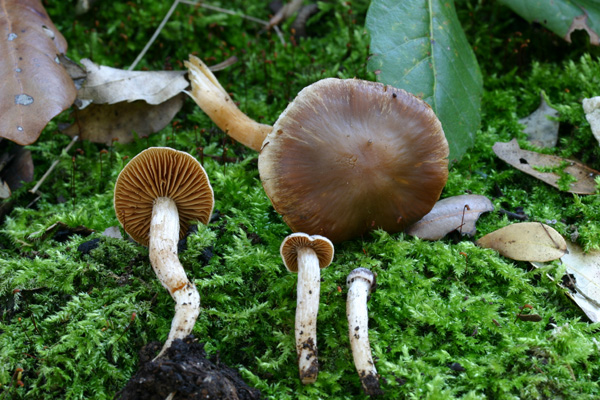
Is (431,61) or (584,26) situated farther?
(584,26)

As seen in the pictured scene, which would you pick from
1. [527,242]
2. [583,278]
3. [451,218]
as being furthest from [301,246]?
[583,278]

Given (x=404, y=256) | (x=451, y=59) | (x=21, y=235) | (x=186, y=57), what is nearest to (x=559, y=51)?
(x=451, y=59)

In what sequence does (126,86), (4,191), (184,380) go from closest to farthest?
(184,380), (4,191), (126,86)

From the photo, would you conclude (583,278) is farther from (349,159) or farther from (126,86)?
(126,86)

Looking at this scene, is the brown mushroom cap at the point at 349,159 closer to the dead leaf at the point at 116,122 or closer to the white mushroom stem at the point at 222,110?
the white mushroom stem at the point at 222,110

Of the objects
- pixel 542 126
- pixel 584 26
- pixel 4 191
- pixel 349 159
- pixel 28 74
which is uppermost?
pixel 584 26

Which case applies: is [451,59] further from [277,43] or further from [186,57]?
[186,57]

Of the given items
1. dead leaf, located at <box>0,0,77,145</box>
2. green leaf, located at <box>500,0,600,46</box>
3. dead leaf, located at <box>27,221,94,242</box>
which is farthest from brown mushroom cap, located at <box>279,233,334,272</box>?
green leaf, located at <box>500,0,600,46</box>
